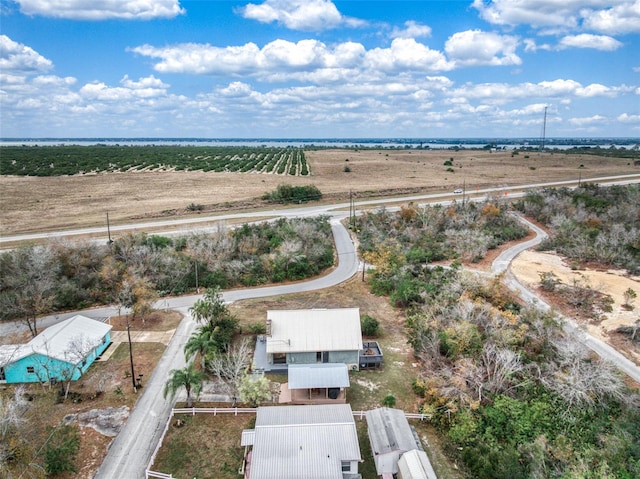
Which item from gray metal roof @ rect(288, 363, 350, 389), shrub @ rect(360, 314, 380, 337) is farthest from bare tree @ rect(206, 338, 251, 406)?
shrub @ rect(360, 314, 380, 337)

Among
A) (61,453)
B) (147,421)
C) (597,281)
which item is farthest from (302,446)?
(597,281)

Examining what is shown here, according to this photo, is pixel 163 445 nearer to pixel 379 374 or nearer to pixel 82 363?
pixel 82 363

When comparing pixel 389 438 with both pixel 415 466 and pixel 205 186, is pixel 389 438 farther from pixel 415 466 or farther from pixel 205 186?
pixel 205 186

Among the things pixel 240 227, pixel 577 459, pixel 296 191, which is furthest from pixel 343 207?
pixel 577 459

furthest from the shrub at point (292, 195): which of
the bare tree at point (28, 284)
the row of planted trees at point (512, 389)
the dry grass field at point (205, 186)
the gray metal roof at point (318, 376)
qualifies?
the gray metal roof at point (318, 376)

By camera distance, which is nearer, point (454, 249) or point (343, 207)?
point (454, 249)

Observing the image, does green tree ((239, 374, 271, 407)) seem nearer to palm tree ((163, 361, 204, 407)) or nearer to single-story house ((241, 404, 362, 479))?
single-story house ((241, 404, 362, 479))
